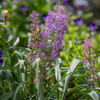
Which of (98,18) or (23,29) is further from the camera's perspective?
(98,18)

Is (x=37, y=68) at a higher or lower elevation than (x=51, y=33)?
lower

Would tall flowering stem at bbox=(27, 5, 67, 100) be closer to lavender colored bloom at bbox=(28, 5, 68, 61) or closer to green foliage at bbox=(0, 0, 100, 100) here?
lavender colored bloom at bbox=(28, 5, 68, 61)

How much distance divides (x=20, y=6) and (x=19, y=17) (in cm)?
37

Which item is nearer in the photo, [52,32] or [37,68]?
[52,32]

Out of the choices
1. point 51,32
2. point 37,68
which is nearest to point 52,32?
point 51,32

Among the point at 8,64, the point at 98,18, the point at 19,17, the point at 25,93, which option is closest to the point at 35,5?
the point at 19,17

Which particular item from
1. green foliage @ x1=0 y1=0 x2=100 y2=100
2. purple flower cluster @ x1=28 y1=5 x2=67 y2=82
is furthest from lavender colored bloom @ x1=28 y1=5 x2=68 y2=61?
green foliage @ x1=0 y1=0 x2=100 y2=100

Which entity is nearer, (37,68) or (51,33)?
(51,33)

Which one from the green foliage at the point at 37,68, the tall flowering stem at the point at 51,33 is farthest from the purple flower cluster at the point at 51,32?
the green foliage at the point at 37,68

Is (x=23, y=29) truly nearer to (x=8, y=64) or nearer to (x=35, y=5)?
(x=35, y=5)

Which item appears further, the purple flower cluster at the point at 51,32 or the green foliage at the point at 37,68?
the green foliage at the point at 37,68

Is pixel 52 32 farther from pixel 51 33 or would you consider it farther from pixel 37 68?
pixel 37 68

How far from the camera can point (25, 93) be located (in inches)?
57.2

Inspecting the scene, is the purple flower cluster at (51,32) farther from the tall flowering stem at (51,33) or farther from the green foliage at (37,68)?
the green foliage at (37,68)
